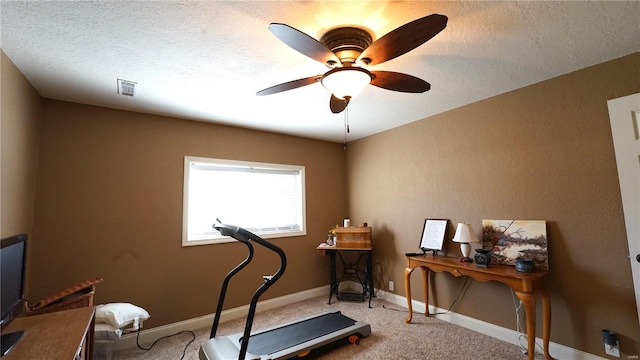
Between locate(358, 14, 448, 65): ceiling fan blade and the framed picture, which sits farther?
the framed picture

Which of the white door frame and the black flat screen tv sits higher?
the white door frame

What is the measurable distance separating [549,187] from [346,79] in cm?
218

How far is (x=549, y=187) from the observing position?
8.01ft

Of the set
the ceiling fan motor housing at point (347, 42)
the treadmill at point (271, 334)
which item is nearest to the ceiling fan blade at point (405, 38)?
the ceiling fan motor housing at point (347, 42)

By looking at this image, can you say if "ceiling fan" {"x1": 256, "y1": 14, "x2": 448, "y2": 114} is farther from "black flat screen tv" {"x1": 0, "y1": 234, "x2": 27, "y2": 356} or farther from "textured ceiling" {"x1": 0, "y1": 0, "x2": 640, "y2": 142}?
"black flat screen tv" {"x1": 0, "y1": 234, "x2": 27, "y2": 356}

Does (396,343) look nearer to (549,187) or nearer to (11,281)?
(549,187)

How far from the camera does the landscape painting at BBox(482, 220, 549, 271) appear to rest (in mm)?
2430

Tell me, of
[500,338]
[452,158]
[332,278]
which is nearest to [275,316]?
[332,278]

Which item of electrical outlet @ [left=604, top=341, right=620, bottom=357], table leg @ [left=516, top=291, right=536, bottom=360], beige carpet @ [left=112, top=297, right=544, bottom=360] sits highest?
table leg @ [left=516, top=291, right=536, bottom=360]

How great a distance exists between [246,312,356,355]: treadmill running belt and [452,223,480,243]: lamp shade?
1.41m

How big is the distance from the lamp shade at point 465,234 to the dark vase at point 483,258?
6.2 inches

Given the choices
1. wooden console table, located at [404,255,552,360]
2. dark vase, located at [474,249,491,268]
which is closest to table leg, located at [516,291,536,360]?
wooden console table, located at [404,255,552,360]

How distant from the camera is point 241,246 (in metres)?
3.51

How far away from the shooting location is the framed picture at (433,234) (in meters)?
3.15
